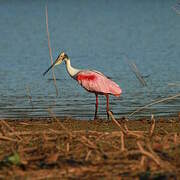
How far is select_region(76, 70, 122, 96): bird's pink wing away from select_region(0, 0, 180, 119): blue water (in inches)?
19.2

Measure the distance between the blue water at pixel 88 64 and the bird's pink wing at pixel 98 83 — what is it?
49 cm

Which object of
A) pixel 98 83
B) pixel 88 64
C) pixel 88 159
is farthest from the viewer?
pixel 88 64

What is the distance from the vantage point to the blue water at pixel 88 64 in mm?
15602

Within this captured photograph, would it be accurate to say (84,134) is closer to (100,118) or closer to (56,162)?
(56,162)

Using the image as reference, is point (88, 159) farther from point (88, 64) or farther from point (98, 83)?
point (88, 64)

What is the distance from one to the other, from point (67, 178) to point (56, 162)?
0.32 m

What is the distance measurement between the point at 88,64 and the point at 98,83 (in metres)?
10.5

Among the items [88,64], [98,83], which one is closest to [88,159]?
[98,83]

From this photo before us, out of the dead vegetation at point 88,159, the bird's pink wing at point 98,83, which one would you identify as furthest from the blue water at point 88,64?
the dead vegetation at point 88,159

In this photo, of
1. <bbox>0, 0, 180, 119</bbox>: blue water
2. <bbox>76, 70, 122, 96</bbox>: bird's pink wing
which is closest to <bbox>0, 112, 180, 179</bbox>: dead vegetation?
<bbox>0, 0, 180, 119</bbox>: blue water

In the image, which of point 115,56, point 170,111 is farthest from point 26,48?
point 170,111

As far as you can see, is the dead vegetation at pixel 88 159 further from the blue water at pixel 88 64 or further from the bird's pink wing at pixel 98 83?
the bird's pink wing at pixel 98 83

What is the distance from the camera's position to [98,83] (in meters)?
14.4

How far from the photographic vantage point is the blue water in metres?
15.6
